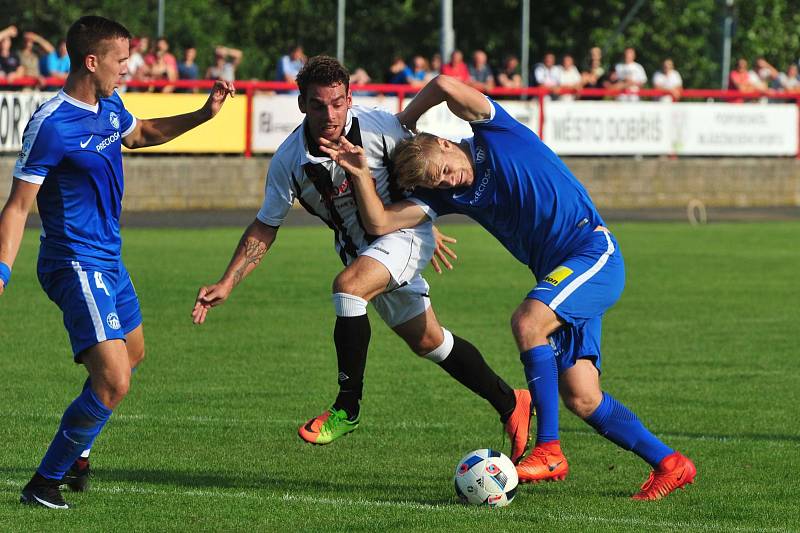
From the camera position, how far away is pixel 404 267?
731 centimetres

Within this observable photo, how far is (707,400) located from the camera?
9.64 meters

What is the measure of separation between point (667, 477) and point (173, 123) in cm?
288

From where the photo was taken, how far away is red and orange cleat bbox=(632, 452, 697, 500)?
22.2 feet

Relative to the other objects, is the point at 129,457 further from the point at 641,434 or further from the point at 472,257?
the point at 472,257

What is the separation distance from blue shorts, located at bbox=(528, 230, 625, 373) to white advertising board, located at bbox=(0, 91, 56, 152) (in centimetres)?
1669

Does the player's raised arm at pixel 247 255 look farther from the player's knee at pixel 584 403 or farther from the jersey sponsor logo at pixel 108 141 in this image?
the player's knee at pixel 584 403

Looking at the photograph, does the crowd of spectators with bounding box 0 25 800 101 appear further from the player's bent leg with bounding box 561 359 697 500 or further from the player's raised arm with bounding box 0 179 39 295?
the player's bent leg with bounding box 561 359 697 500

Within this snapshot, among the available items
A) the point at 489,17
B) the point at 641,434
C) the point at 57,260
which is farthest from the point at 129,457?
the point at 489,17

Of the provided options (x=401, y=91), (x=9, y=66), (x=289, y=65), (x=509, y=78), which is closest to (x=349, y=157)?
(x=9, y=66)

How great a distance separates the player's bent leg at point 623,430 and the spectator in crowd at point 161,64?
18263 mm

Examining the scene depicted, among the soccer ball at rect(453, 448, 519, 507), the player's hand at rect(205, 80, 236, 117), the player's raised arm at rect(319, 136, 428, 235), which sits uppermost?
the player's hand at rect(205, 80, 236, 117)

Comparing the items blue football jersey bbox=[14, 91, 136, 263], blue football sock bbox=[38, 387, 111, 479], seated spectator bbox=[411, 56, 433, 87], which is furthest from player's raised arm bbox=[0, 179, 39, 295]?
seated spectator bbox=[411, 56, 433, 87]

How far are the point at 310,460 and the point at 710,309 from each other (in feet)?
24.5

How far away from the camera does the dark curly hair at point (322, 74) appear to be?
690 centimetres
